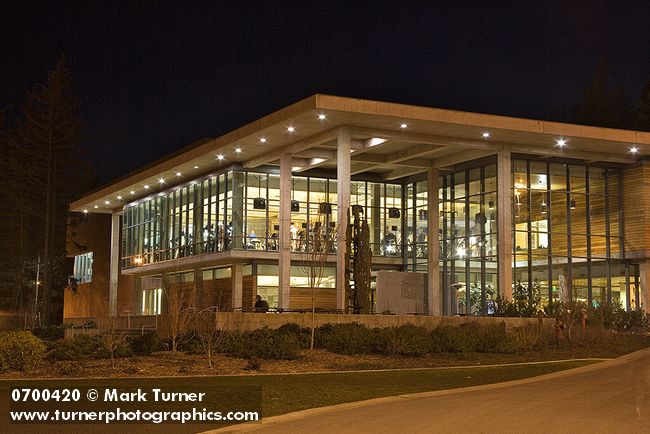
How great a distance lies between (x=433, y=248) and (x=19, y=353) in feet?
77.9

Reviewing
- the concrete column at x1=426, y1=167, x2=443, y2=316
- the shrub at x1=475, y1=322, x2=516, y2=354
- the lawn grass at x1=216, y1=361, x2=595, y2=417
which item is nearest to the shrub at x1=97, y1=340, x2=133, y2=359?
the lawn grass at x1=216, y1=361, x2=595, y2=417

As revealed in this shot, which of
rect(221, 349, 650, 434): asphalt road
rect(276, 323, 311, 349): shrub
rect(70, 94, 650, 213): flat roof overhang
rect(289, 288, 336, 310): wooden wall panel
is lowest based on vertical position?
rect(221, 349, 650, 434): asphalt road

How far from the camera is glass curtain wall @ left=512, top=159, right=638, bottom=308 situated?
136 feet

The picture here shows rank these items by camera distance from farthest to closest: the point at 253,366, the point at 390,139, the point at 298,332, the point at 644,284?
the point at 644,284, the point at 390,139, the point at 298,332, the point at 253,366

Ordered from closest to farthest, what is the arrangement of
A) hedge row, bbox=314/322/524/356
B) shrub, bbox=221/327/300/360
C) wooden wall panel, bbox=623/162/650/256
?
shrub, bbox=221/327/300/360 < hedge row, bbox=314/322/524/356 < wooden wall panel, bbox=623/162/650/256

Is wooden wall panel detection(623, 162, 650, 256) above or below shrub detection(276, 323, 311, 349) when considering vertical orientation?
above

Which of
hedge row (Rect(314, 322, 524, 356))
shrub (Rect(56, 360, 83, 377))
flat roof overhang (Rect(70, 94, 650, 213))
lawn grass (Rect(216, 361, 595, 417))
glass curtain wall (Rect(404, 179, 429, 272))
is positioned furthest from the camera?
glass curtain wall (Rect(404, 179, 429, 272))

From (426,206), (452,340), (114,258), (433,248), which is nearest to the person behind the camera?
(452,340)

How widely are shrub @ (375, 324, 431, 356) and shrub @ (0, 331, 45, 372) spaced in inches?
376

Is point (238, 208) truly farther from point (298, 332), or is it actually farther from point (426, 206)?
point (298, 332)

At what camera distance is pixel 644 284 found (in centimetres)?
4306

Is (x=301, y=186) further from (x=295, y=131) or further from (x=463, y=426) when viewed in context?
(x=463, y=426)

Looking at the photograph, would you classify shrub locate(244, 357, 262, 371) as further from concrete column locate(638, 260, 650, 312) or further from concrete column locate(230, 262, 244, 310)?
concrete column locate(638, 260, 650, 312)

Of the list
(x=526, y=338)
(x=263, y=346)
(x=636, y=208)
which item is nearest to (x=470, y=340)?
(x=526, y=338)
